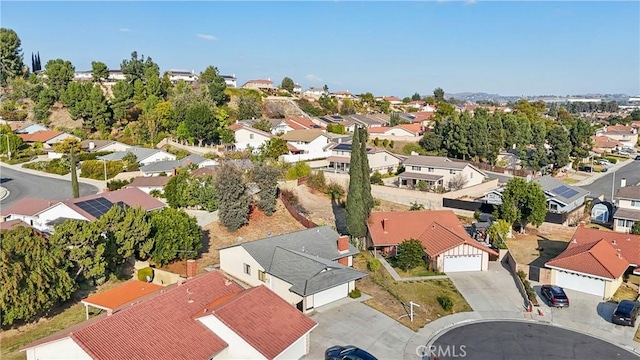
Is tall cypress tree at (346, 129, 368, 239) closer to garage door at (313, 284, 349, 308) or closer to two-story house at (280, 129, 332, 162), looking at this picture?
garage door at (313, 284, 349, 308)

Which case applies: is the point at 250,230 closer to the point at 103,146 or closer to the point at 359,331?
the point at 359,331

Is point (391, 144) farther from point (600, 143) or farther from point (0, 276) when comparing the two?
point (0, 276)

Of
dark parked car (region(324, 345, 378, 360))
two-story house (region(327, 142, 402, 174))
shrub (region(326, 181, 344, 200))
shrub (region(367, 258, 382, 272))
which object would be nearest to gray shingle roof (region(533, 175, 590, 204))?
two-story house (region(327, 142, 402, 174))

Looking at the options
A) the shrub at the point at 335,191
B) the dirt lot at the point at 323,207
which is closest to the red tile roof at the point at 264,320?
the dirt lot at the point at 323,207

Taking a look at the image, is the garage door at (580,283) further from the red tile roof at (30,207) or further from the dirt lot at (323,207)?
the red tile roof at (30,207)

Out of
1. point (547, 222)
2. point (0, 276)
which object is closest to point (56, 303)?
point (0, 276)

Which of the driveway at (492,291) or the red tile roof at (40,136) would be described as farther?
the red tile roof at (40,136)
